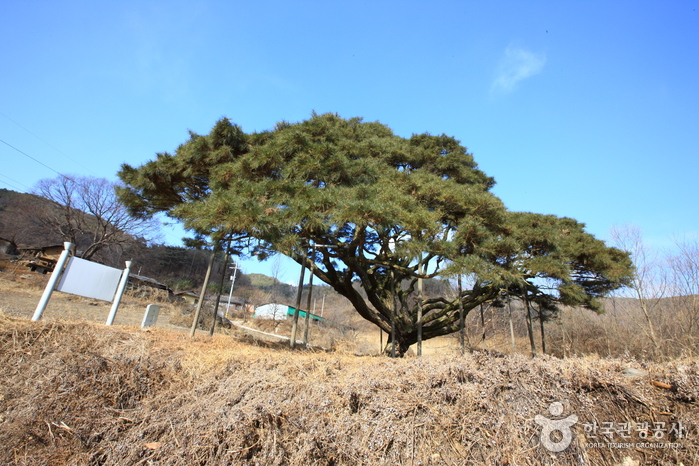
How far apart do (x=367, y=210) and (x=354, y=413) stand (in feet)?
9.64

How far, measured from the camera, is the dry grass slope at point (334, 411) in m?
2.56

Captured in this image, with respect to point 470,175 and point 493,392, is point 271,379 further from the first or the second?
point 470,175

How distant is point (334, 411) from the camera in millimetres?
3191

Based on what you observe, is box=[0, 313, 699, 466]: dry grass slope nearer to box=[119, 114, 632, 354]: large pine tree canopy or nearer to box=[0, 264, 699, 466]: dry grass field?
box=[0, 264, 699, 466]: dry grass field

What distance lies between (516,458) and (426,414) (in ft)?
2.48

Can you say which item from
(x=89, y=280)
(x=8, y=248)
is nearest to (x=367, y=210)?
(x=89, y=280)

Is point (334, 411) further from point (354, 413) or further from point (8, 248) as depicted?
point (8, 248)

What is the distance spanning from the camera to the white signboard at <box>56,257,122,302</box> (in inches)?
221

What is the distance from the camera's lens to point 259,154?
22.3 ft

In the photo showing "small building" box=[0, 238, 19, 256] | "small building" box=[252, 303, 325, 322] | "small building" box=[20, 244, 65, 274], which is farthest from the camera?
"small building" box=[0, 238, 19, 256]

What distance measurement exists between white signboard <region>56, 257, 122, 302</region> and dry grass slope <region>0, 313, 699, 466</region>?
1827mm
